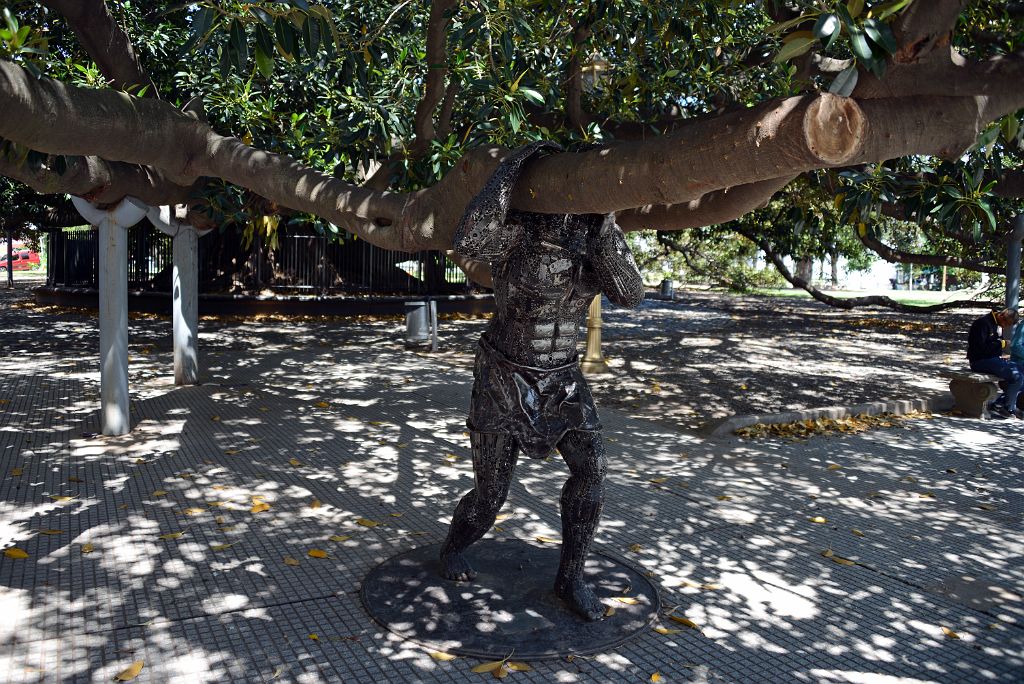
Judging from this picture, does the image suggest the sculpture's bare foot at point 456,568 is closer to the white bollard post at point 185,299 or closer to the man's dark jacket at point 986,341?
the white bollard post at point 185,299

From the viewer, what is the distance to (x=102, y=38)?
714 cm

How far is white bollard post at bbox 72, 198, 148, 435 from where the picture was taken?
7.90m

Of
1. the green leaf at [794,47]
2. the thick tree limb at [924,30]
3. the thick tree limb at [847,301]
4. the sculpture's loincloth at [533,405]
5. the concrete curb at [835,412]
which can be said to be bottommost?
the concrete curb at [835,412]

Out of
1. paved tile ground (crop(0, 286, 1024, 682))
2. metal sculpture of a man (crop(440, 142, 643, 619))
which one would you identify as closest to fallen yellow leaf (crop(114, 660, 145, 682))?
paved tile ground (crop(0, 286, 1024, 682))

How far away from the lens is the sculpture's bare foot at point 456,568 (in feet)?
15.4

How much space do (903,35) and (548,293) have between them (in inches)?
73.9

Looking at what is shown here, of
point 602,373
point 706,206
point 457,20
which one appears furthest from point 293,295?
point 706,206

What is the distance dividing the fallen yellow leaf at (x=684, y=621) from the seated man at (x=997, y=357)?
7545 millimetres

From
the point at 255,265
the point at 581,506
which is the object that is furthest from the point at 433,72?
the point at 255,265

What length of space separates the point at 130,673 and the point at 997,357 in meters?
10.0

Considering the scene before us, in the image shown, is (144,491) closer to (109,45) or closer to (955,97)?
(109,45)

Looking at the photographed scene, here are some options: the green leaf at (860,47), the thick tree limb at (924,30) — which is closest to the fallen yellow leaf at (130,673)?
the green leaf at (860,47)

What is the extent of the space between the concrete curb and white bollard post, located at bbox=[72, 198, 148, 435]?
557 centimetres

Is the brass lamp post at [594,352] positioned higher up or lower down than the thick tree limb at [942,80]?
lower down
